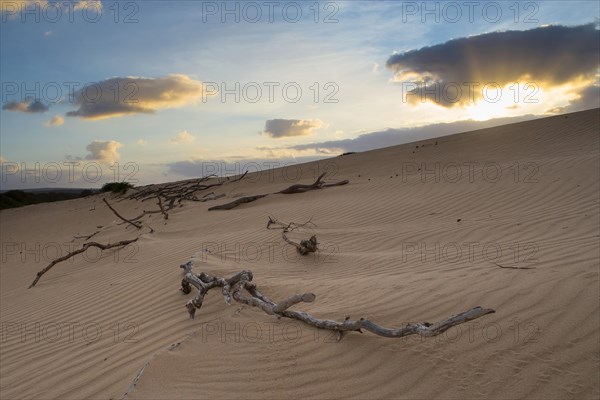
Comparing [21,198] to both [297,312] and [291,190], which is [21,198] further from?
[297,312]

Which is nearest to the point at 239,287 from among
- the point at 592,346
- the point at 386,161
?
the point at 592,346

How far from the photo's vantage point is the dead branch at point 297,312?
263cm

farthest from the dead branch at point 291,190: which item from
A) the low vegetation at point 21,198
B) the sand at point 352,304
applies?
the low vegetation at point 21,198

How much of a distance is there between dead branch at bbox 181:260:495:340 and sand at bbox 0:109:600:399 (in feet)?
0.30

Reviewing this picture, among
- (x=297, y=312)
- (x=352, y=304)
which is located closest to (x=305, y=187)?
(x=352, y=304)

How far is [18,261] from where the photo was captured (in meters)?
10.1

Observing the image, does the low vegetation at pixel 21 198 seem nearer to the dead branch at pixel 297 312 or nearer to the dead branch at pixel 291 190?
the dead branch at pixel 291 190

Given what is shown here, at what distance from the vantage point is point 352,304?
149 inches

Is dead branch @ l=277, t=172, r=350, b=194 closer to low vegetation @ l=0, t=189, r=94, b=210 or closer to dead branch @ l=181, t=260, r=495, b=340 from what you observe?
dead branch @ l=181, t=260, r=495, b=340

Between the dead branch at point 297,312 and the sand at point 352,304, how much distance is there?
91 mm

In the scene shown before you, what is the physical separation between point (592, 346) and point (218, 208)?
10.1 meters

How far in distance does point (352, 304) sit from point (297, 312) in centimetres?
57

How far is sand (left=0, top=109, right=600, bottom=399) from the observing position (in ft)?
8.94

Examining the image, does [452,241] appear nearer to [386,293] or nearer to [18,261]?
[386,293]
